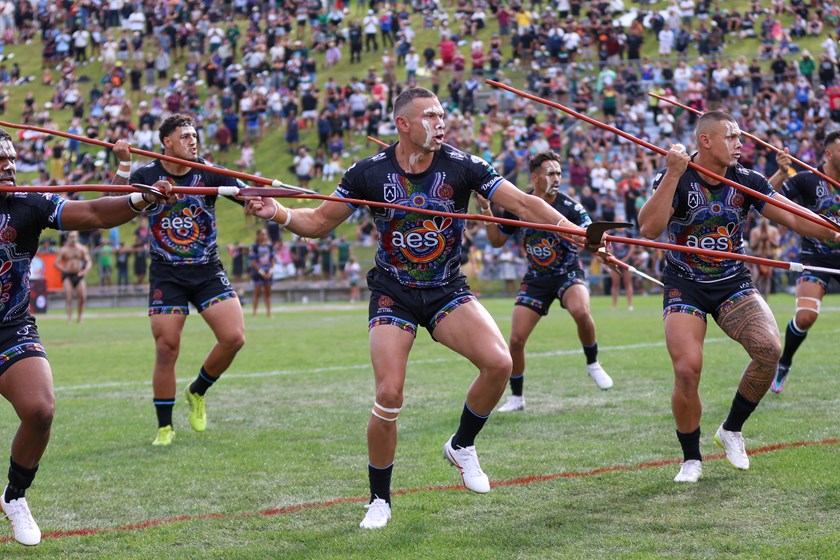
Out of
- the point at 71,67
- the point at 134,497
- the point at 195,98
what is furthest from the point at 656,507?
the point at 71,67

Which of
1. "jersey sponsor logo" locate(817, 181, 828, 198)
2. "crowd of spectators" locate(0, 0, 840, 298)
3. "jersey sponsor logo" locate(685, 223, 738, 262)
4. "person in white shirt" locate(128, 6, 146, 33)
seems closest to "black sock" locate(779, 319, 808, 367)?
"jersey sponsor logo" locate(817, 181, 828, 198)

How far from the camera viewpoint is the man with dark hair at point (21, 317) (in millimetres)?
6141

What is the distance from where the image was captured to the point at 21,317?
638cm

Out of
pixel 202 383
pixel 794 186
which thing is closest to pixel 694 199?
pixel 794 186

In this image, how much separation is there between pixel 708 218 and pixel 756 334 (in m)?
0.81

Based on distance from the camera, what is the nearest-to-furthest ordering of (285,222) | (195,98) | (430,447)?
(285,222) < (430,447) < (195,98)

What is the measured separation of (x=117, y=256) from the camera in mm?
37219

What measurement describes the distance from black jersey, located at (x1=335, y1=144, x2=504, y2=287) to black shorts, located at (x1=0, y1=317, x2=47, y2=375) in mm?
1938

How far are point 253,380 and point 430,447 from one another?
5.54 metres

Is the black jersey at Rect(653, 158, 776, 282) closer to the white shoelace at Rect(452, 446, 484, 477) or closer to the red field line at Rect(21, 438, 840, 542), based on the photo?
the red field line at Rect(21, 438, 840, 542)

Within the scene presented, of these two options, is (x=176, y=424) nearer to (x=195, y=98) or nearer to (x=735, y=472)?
(x=735, y=472)

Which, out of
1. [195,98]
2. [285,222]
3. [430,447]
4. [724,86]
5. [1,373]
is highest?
[285,222]

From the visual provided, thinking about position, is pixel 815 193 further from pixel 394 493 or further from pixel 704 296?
pixel 394 493

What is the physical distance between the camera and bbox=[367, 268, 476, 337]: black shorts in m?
6.75
